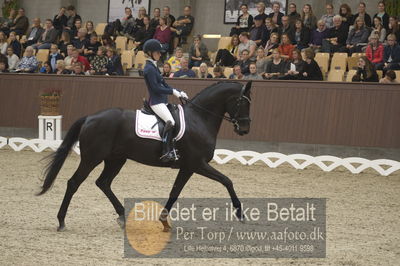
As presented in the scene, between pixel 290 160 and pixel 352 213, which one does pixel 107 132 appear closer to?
pixel 352 213

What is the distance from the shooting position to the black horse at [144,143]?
297 inches

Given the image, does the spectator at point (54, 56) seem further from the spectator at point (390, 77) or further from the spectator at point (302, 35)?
the spectator at point (390, 77)

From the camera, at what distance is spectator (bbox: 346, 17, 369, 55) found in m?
15.3

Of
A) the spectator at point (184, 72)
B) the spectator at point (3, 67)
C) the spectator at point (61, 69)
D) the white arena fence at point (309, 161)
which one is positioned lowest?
the white arena fence at point (309, 161)

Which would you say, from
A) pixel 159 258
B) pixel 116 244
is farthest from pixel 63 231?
pixel 159 258

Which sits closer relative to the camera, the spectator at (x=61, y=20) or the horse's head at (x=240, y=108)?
the horse's head at (x=240, y=108)

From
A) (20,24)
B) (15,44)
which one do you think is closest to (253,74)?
(15,44)

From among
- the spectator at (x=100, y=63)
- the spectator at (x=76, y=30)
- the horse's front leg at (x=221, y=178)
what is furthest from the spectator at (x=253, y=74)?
the horse's front leg at (x=221, y=178)

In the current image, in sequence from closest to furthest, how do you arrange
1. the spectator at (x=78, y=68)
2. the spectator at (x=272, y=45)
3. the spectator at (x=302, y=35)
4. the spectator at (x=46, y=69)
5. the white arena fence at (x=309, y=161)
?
the white arena fence at (x=309, y=161)
the spectator at (x=272, y=45)
the spectator at (x=302, y=35)
the spectator at (x=78, y=68)
the spectator at (x=46, y=69)

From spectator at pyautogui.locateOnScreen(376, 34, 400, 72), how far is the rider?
7998mm

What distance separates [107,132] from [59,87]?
8.69 metres

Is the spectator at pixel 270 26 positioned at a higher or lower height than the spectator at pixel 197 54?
higher

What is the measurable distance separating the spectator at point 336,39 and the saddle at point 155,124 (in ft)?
28.7

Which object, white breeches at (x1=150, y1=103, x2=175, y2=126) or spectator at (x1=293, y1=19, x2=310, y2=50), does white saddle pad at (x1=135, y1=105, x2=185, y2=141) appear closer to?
white breeches at (x1=150, y1=103, x2=175, y2=126)
